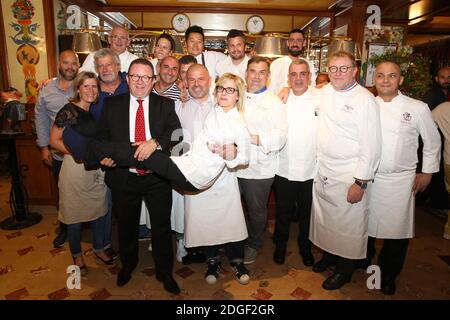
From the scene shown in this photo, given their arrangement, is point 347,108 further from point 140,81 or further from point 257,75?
point 140,81

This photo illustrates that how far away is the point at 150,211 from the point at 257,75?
4.48ft

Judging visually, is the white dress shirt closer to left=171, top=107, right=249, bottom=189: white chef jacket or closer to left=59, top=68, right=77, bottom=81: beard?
left=171, top=107, right=249, bottom=189: white chef jacket

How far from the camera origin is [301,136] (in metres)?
2.60

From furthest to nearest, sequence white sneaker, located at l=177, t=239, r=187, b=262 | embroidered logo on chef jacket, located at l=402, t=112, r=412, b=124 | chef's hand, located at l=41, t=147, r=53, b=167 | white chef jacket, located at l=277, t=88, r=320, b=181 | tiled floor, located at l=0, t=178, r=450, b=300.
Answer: chef's hand, located at l=41, t=147, r=53, b=167, white sneaker, located at l=177, t=239, r=187, b=262, white chef jacket, located at l=277, t=88, r=320, b=181, tiled floor, located at l=0, t=178, r=450, b=300, embroidered logo on chef jacket, located at l=402, t=112, r=412, b=124

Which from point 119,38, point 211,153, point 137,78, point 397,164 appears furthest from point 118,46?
point 397,164

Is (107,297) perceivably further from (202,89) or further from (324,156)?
(324,156)

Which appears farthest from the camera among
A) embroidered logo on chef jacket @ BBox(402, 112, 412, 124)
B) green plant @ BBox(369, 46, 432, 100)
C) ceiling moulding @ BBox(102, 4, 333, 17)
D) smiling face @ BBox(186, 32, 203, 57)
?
ceiling moulding @ BBox(102, 4, 333, 17)

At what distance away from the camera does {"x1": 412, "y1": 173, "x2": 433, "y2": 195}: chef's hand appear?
2383 millimetres

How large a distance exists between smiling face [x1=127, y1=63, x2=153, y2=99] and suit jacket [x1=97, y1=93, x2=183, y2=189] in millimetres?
77

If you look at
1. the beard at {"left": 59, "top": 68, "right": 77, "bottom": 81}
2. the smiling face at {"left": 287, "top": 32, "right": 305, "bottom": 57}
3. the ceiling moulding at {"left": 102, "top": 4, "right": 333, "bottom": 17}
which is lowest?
the beard at {"left": 59, "top": 68, "right": 77, "bottom": 81}

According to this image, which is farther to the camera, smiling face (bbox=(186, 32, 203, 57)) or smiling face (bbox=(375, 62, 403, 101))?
smiling face (bbox=(186, 32, 203, 57))

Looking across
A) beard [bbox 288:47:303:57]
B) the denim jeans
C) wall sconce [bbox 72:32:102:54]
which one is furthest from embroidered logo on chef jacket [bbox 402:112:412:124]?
wall sconce [bbox 72:32:102:54]

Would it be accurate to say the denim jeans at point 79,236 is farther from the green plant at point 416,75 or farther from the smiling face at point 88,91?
the green plant at point 416,75

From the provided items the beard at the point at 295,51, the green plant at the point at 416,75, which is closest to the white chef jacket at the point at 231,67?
the beard at the point at 295,51
